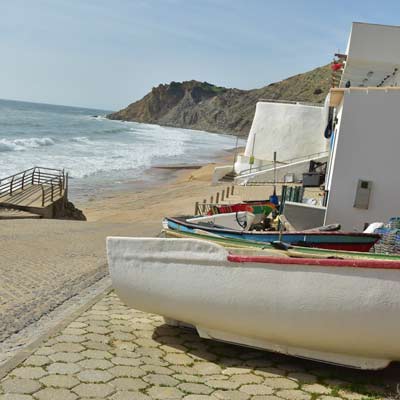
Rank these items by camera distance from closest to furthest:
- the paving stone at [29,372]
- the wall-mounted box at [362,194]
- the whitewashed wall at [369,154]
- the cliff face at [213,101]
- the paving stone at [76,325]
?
the paving stone at [29,372], the paving stone at [76,325], the whitewashed wall at [369,154], the wall-mounted box at [362,194], the cliff face at [213,101]

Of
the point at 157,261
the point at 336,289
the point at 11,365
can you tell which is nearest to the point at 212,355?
the point at 157,261

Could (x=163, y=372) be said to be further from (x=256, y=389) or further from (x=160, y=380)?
(x=256, y=389)

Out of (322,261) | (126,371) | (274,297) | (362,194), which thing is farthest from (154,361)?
(362,194)

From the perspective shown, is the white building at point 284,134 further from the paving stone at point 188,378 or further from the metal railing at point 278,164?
the paving stone at point 188,378

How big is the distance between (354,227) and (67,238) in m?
7.30

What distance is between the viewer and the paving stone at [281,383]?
507 cm

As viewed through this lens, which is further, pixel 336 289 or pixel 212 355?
pixel 212 355

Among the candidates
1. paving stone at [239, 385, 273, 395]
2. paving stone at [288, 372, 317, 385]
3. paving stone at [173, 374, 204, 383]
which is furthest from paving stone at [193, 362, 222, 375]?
paving stone at [288, 372, 317, 385]

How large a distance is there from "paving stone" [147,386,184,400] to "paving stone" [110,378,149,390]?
0.32ft

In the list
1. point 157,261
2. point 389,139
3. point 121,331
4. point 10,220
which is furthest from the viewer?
point 10,220

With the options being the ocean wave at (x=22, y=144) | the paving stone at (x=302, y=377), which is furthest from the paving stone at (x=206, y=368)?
the ocean wave at (x=22, y=144)

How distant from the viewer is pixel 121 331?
6297 millimetres

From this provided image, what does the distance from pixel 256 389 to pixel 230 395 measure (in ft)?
0.84

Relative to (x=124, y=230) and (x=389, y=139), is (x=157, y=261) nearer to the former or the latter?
(x=389, y=139)
